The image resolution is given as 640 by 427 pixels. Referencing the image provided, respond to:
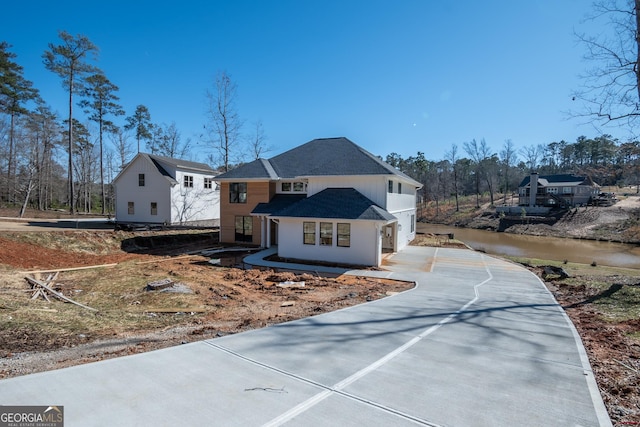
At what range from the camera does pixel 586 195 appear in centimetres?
4403

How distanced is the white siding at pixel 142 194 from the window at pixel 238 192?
718cm

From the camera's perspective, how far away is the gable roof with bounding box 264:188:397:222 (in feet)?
45.6

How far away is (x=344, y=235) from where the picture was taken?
14.5m

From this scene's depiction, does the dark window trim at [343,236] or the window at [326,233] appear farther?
the window at [326,233]

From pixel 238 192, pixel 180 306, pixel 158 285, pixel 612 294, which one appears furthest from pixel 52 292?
pixel 612 294

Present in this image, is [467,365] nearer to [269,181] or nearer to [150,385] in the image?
[150,385]

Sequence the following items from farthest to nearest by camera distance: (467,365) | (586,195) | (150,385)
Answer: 1. (586,195)
2. (467,365)
3. (150,385)

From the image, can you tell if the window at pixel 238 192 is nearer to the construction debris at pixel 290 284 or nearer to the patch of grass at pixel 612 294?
the construction debris at pixel 290 284

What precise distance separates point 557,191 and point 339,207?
47.2 meters

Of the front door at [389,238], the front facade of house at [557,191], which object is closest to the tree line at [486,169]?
the front facade of house at [557,191]

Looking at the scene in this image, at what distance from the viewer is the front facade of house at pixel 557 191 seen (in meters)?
43.8

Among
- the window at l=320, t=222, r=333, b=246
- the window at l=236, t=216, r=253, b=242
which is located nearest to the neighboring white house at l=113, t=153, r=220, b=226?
the window at l=236, t=216, r=253, b=242

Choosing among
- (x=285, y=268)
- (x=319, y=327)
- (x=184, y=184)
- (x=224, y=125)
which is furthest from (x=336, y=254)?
(x=224, y=125)

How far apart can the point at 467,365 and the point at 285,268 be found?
10.3 metres
